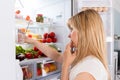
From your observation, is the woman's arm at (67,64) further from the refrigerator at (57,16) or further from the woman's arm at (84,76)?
the refrigerator at (57,16)

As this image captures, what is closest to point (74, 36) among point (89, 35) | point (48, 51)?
point (89, 35)

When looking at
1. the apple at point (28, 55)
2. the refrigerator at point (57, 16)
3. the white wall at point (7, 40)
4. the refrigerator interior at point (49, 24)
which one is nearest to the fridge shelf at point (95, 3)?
the refrigerator at point (57, 16)

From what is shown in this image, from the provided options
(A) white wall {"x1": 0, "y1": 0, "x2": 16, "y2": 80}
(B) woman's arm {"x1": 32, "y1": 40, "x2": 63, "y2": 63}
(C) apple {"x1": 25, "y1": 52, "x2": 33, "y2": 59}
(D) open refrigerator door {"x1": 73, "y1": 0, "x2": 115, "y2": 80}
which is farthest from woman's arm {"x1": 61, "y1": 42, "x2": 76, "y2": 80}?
(D) open refrigerator door {"x1": 73, "y1": 0, "x2": 115, "y2": 80}

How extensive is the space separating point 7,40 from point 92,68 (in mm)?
641

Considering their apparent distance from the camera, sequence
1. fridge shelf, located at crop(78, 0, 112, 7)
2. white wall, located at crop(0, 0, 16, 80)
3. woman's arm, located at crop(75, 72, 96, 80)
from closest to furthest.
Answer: white wall, located at crop(0, 0, 16, 80) < woman's arm, located at crop(75, 72, 96, 80) < fridge shelf, located at crop(78, 0, 112, 7)

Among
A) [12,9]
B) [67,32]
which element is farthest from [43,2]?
[12,9]

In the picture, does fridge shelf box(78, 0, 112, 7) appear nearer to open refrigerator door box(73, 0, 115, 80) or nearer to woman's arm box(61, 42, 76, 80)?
open refrigerator door box(73, 0, 115, 80)

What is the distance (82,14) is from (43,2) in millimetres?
1550

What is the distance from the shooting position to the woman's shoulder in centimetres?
112

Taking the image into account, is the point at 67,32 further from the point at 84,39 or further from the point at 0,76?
the point at 0,76

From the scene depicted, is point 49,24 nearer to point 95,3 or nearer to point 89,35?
point 95,3

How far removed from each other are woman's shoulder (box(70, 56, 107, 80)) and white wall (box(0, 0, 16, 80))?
58cm

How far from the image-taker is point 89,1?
251cm

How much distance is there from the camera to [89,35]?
1212 millimetres
